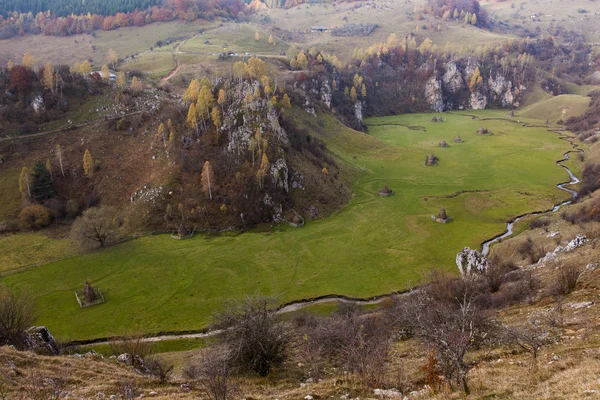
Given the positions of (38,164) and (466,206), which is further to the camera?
(466,206)

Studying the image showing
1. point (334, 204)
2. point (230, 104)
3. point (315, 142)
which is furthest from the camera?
point (315, 142)

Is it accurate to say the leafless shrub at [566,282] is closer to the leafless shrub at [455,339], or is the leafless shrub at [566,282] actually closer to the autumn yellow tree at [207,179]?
the leafless shrub at [455,339]

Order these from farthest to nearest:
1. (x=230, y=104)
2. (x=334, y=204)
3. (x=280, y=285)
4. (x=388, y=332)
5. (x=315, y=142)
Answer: (x=315, y=142) < (x=230, y=104) < (x=334, y=204) < (x=280, y=285) < (x=388, y=332)

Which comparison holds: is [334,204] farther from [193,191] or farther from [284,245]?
[193,191]

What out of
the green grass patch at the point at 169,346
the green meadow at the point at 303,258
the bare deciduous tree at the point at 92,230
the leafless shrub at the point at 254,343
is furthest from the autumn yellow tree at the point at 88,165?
the leafless shrub at the point at 254,343

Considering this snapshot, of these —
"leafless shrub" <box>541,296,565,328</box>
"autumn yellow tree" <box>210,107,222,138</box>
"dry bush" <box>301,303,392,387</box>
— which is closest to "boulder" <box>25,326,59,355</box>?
"dry bush" <box>301,303,392,387</box>

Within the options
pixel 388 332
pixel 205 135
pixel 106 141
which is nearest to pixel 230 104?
pixel 205 135
